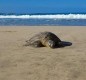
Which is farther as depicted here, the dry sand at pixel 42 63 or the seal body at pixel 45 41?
the seal body at pixel 45 41

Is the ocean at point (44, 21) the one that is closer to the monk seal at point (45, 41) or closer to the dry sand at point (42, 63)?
the monk seal at point (45, 41)

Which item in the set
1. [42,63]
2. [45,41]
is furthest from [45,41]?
[42,63]

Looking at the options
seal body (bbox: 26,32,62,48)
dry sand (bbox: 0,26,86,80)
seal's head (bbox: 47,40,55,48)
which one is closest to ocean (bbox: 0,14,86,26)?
seal body (bbox: 26,32,62,48)

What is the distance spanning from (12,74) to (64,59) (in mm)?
1788

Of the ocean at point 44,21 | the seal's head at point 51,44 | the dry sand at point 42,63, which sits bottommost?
the ocean at point 44,21

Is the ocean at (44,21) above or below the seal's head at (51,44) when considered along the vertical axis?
below

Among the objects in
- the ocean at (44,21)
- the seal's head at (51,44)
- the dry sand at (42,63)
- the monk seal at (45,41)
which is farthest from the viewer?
the ocean at (44,21)

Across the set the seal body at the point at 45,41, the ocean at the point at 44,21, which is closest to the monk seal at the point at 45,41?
the seal body at the point at 45,41

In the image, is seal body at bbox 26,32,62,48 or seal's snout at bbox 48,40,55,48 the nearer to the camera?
seal's snout at bbox 48,40,55,48

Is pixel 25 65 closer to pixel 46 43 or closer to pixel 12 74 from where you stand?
pixel 12 74

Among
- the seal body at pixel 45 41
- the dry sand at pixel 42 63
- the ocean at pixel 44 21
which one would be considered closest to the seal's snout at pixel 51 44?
the seal body at pixel 45 41

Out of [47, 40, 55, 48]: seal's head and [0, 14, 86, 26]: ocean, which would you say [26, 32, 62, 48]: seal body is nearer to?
[47, 40, 55, 48]: seal's head

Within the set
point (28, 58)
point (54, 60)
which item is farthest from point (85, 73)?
point (28, 58)

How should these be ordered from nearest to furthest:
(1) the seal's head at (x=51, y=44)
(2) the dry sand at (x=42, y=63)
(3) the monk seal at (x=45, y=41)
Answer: (2) the dry sand at (x=42, y=63) < (1) the seal's head at (x=51, y=44) < (3) the monk seal at (x=45, y=41)
